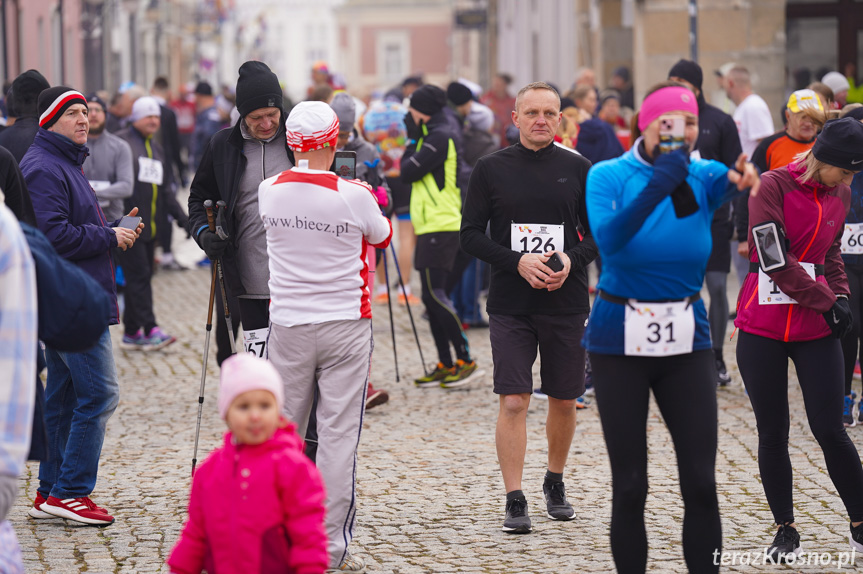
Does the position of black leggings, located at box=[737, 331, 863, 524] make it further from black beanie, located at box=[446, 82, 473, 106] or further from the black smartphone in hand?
black beanie, located at box=[446, 82, 473, 106]

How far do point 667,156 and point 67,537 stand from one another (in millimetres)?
3227

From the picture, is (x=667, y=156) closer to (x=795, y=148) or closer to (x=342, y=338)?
(x=342, y=338)

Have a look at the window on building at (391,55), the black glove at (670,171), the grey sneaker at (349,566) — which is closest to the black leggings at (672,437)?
the black glove at (670,171)

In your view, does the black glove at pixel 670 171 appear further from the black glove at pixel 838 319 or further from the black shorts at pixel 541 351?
the black shorts at pixel 541 351

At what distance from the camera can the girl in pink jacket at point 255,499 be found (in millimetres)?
3686

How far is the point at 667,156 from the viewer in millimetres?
4379

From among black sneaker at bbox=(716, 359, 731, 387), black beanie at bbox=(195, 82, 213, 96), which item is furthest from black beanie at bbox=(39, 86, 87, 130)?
black beanie at bbox=(195, 82, 213, 96)

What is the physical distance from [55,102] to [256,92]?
3.06ft

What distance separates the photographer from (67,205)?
6.10 meters

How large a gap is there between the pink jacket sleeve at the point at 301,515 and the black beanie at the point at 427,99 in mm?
6144

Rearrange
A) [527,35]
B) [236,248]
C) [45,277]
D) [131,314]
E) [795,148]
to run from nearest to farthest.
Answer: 1. [45,277]
2. [236,248]
3. [795,148]
4. [131,314]
5. [527,35]

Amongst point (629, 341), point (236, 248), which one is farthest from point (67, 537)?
point (629, 341)

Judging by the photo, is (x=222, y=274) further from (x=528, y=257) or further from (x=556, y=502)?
(x=556, y=502)

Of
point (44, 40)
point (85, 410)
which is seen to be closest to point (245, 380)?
point (85, 410)
